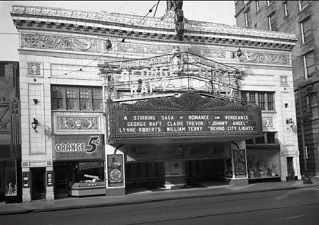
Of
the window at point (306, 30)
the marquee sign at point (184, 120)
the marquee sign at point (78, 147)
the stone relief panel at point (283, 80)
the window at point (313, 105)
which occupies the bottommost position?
the marquee sign at point (78, 147)

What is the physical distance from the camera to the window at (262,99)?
98.2ft

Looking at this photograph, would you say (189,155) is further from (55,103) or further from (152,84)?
(55,103)

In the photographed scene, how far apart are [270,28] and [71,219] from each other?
34.3 meters

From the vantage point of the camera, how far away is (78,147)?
80.0 ft

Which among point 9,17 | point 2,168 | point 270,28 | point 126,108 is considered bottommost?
point 2,168

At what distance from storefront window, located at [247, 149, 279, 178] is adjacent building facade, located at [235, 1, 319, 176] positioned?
2794 mm

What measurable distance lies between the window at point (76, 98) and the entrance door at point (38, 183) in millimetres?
4375

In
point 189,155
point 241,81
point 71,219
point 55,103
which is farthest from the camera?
point 241,81

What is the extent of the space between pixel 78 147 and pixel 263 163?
1558 cm

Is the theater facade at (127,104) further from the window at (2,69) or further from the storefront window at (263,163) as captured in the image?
the window at (2,69)

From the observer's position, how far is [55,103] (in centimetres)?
2450

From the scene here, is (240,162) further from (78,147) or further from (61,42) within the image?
(61,42)

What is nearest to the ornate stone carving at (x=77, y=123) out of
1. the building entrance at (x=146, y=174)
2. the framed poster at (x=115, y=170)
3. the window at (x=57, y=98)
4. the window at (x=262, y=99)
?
the window at (x=57, y=98)

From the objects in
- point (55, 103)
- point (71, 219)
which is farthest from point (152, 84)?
point (71, 219)
